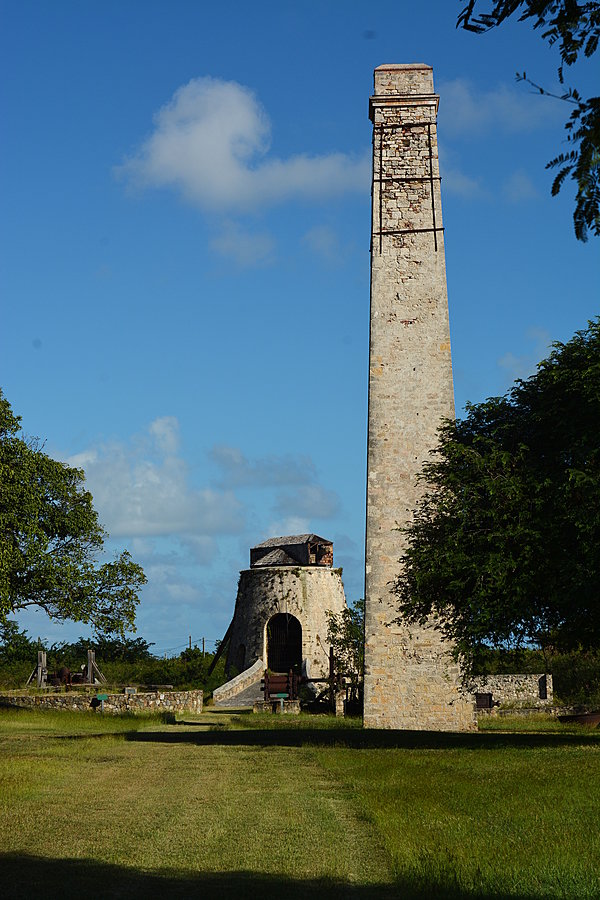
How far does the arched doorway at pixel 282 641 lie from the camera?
46750 millimetres

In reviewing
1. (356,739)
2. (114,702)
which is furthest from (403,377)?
(114,702)

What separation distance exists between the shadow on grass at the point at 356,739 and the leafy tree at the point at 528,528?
1.98 metres

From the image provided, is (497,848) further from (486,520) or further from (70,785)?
(486,520)

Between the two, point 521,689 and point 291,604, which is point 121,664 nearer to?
point 291,604

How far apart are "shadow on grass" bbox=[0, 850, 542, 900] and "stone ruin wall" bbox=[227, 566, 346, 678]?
3770 cm

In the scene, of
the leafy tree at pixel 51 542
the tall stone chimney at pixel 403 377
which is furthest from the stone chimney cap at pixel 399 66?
the leafy tree at pixel 51 542

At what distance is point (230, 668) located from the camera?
48500mm

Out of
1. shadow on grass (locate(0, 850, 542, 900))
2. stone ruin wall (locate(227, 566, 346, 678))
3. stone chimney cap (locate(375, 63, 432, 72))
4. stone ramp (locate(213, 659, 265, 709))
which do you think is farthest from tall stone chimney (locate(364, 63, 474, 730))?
shadow on grass (locate(0, 850, 542, 900))

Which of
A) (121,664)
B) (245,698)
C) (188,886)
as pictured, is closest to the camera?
(188,886)

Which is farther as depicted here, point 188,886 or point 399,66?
point 399,66

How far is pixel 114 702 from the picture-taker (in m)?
33.8

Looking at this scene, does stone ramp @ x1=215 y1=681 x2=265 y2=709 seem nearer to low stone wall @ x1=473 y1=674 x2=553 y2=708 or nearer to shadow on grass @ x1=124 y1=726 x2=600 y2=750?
low stone wall @ x1=473 y1=674 x2=553 y2=708

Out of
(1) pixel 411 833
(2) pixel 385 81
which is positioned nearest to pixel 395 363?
(2) pixel 385 81

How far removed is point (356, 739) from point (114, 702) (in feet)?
48.9
